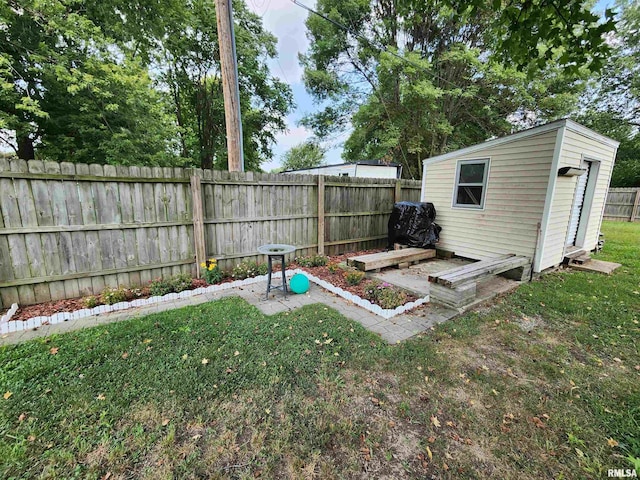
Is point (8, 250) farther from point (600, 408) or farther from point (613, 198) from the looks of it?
point (613, 198)

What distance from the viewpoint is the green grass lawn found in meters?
1.59

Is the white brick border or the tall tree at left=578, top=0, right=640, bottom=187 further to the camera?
the tall tree at left=578, top=0, right=640, bottom=187

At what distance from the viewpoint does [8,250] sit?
3244 millimetres

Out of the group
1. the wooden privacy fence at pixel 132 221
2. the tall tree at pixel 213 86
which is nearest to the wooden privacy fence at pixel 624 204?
the wooden privacy fence at pixel 132 221

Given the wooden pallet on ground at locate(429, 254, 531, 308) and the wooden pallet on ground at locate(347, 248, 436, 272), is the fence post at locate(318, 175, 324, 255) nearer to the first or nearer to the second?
the wooden pallet on ground at locate(347, 248, 436, 272)

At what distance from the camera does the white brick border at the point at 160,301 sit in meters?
3.02

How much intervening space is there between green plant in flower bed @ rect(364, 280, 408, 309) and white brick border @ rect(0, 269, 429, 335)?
0.36ft

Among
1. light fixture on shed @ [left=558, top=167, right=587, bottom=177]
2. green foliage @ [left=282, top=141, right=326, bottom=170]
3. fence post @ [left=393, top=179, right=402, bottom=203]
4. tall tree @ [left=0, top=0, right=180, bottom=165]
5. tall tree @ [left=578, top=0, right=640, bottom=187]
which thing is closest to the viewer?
light fixture on shed @ [left=558, top=167, right=587, bottom=177]

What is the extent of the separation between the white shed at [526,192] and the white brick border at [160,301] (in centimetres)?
259

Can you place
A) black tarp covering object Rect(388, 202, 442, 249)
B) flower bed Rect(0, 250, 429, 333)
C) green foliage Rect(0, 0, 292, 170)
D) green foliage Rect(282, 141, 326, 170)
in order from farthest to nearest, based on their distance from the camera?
green foliage Rect(282, 141, 326, 170), black tarp covering object Rect(388, 202, 442, 249), green foliage Rect(0, 0, 292, 170), flower bed Rect(0, 250, 429, 333)

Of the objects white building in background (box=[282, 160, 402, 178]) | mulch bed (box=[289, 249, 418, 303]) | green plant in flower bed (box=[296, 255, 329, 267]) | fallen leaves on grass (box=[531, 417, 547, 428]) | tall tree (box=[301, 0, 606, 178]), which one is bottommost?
fallen leaves on grass (box=[531, 417, 547, 428])

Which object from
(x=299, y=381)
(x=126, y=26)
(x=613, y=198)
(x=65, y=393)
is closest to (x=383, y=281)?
(x=299, y=381)

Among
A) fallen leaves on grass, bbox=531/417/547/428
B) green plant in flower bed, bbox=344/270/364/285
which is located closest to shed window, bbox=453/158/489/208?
green plant in flower bed, bbox=344/270/364/285

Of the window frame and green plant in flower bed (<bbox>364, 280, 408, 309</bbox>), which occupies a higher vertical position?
the window frame
